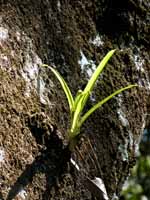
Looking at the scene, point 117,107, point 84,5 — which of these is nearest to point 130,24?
point 84,5

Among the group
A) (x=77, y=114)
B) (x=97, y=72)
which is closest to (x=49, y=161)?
(x=77, y=114)

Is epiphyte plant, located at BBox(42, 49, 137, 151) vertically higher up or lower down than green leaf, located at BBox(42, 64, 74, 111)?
lower down

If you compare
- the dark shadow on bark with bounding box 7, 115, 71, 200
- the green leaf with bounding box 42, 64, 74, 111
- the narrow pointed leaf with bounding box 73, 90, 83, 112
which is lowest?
the dark shadow on bark with bounding box 7, 115, 71, 200

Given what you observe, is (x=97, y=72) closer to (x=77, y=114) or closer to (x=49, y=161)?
(x=77, y=114)

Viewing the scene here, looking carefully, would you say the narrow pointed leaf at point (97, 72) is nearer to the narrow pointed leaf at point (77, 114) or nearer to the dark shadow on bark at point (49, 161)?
the narrow pointed leaf at point (77, 114)

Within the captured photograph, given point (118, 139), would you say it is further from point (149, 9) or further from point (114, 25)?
point (149, 9)

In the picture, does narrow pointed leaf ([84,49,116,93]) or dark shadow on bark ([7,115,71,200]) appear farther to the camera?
narrow pointed leaf ([84,49,116,93])

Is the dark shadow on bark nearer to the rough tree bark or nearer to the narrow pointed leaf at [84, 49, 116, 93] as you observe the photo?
the rough tree bark

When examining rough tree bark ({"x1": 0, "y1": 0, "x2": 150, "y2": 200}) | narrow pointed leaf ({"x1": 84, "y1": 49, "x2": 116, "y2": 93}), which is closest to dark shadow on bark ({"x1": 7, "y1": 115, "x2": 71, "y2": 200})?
rough tree bark ({"x1": 0, "y1": 0, "x2": 150, "y2": 200})
